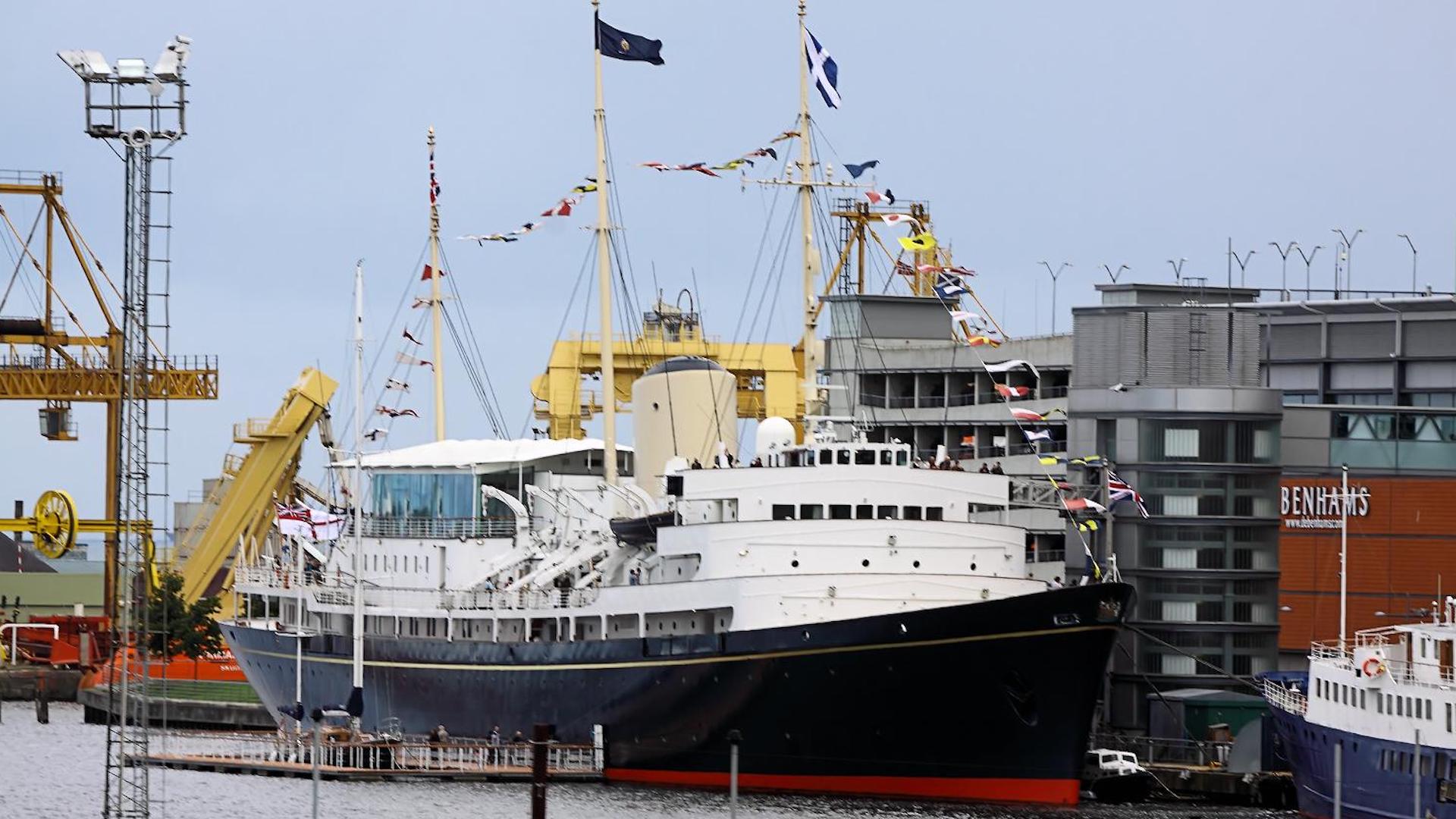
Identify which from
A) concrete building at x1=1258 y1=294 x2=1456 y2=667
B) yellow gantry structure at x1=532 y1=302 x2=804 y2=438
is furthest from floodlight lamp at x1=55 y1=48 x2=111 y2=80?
yellow gantry structure at x1=532 y1=302 x2=804 y2=438

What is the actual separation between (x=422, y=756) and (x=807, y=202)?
17.0 metres

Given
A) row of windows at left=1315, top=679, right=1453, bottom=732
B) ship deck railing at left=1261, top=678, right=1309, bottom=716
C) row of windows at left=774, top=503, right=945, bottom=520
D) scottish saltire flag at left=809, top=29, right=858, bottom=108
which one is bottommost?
ship deck railing at left=1261, top=678, right=1309, bottom=716

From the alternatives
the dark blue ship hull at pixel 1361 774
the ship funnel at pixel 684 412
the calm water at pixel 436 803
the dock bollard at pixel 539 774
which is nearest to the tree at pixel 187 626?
the calm water at pixel 436 803

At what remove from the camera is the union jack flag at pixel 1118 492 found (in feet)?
223

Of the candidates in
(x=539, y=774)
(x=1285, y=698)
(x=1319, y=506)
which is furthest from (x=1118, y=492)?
(x=539, y=774)

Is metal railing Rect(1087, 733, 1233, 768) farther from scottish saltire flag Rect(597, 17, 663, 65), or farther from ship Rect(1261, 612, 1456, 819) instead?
scottish saltire flag Rect(597, 17, 663, 65)

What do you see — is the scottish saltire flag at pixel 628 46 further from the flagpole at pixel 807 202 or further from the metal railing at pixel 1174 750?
the metal railing at pixel 1174 750

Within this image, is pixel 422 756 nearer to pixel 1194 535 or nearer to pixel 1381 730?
pixel 1194 535

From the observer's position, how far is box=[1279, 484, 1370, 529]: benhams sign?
231ft

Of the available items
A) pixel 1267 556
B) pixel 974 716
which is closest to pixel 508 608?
pixel 974 716

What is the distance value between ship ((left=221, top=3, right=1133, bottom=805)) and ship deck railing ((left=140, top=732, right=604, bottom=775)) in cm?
64

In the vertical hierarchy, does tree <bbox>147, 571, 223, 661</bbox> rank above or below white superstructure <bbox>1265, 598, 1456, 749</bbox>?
below

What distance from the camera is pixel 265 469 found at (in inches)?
4220

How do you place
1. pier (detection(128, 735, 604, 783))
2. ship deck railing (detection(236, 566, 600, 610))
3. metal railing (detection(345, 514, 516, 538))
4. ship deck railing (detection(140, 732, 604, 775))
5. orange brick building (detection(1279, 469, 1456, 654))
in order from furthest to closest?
metal railing (detection(345, 514, 516, 538)) → orange brick building (detection(1279, 469, 1456, 654)) → ship deck railing (detection(236, 566, 600, 610)) → ship deck railing (detection(140, 732, 604, 775)) → pier (detection(128, 735, 604, 783))
